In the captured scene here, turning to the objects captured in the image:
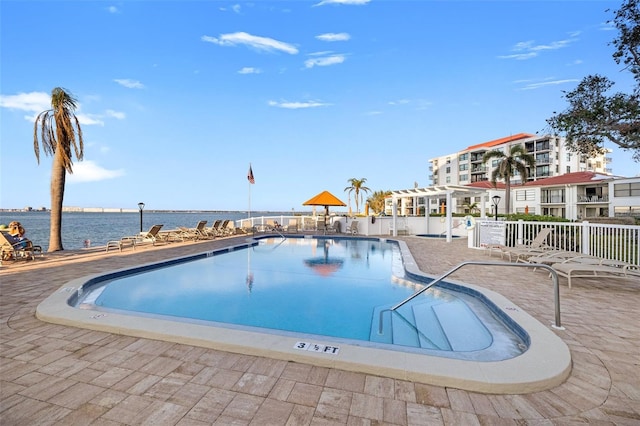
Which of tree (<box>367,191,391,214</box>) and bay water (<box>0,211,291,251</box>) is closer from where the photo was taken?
bay water (<box>0,211,291,251</box>)

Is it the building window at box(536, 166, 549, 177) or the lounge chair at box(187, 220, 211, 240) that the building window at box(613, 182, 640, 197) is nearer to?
the building window at box(536, 166, 549, 177)

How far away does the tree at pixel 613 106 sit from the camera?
923 centimetres

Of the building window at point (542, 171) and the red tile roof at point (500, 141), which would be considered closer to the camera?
the building window at point (542, 171)

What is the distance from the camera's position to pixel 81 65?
42.0 ft

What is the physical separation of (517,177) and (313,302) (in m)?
50.3

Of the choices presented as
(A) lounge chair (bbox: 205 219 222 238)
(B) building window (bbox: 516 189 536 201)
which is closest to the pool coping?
(A) lounge chair (bbox: 205 219 222 238)

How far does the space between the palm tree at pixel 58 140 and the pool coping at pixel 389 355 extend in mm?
9388

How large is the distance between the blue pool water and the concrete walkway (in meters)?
0.81

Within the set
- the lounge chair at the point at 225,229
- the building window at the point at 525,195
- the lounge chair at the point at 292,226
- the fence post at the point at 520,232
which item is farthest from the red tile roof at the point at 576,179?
the lounge chair at the point at 225,229

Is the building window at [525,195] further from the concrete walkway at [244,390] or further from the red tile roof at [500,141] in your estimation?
the concrete walkway at [244,390]

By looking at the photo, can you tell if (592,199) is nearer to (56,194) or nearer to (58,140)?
(58,140)

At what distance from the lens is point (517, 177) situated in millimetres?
45875

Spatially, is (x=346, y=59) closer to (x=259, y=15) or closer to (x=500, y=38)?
(x=259, y=15)

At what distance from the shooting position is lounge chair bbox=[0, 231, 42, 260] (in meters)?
7.57
